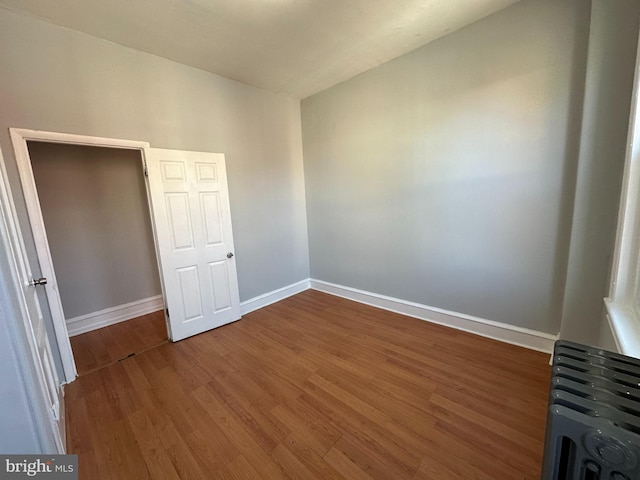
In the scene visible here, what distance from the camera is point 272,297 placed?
3.67 m

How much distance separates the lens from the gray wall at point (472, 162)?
197 cm

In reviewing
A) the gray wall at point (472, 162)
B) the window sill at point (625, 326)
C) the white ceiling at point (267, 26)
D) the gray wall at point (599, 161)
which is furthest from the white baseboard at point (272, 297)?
the window sill at point (625, 326)

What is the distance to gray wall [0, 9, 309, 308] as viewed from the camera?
1874 mm

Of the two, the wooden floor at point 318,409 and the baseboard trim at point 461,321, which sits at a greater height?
the baseboard trim at point 461,321

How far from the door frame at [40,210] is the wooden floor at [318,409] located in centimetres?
36

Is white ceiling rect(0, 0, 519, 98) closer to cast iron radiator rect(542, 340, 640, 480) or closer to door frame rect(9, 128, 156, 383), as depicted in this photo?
door frame rect(9, 128, 156, 383)

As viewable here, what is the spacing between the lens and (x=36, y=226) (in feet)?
6.40

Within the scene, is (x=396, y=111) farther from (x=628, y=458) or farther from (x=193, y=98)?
(x=628, y=458)

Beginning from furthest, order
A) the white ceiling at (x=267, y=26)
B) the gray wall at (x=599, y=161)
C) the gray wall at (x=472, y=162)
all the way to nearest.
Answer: the gray wall at (x=472, y=162) < the white ceiling at (x=267, y=26) < the gray wall at (x=599, y=161)

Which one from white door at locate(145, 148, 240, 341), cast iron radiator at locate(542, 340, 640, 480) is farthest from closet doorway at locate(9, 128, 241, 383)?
cast iron radiator at locate(542, 340, 640, 480)

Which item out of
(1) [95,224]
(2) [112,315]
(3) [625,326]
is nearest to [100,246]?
(1) [95,224]

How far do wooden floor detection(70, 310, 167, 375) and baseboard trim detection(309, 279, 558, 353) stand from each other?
247 cm

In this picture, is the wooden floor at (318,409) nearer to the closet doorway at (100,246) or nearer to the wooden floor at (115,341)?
the wooden floor at (115,341)

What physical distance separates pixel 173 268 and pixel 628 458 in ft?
10.2
